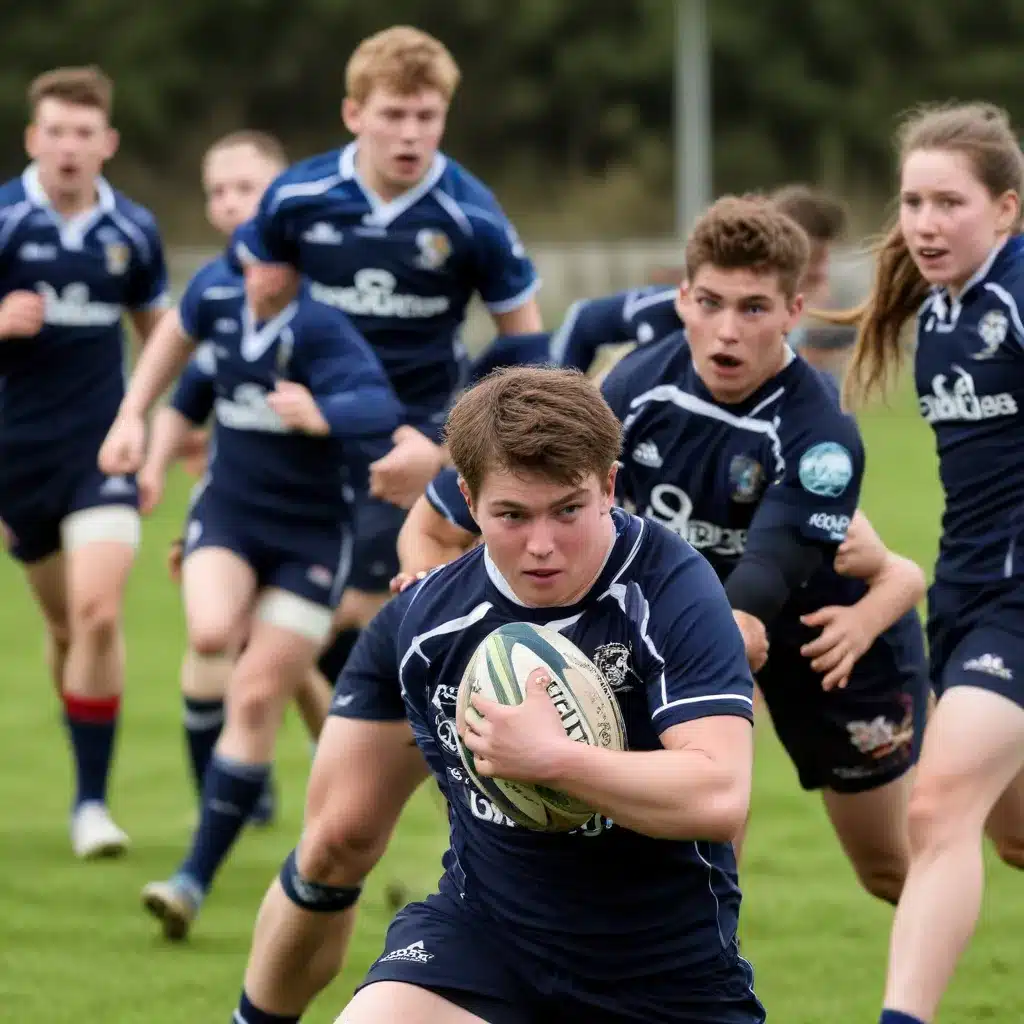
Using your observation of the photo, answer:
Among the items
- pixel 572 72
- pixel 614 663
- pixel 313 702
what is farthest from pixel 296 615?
pixel 572 72

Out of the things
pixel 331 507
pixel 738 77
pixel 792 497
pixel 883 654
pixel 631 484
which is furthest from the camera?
pixel 738 77

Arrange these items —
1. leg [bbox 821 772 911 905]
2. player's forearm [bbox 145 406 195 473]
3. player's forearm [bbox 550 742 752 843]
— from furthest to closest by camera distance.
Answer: player's forearm [bbox 145 406 195 473], leg [bbox 821 772 911 905], player's forearm [bbox 550 742 752 843]

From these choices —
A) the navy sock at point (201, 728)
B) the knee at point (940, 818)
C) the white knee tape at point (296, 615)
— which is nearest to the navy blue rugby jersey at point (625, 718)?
the knee at point (940, 818)

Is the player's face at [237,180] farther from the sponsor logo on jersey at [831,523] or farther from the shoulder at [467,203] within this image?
the sponsor logo on jersey at [831,523]

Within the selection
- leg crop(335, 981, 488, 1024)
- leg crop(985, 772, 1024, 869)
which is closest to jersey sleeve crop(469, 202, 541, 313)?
leg crop(985, 772, 1024, 869)

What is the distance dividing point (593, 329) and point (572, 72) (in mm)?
35583

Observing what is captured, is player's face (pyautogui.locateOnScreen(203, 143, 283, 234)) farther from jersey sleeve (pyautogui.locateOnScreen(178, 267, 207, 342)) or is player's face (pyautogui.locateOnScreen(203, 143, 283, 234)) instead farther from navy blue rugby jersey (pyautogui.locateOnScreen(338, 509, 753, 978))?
navy blue rugby jersey (pyautogui.locateOnScreen(338, 509, 753, 978))

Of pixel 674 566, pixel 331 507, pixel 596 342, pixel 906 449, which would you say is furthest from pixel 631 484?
pixel 906 449

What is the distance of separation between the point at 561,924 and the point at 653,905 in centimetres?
15

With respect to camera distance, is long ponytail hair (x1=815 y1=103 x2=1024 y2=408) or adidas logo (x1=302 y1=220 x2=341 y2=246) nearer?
long ponytail hair (x1=815 y1=103 x2=1024 y2=408)

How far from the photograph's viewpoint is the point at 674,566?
3.34m

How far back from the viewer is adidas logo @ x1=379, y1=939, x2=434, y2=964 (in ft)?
11.3

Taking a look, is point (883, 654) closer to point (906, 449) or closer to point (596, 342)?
point (596, 342)

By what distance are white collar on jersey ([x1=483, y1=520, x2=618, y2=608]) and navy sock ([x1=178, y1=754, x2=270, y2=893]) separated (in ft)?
8.15
